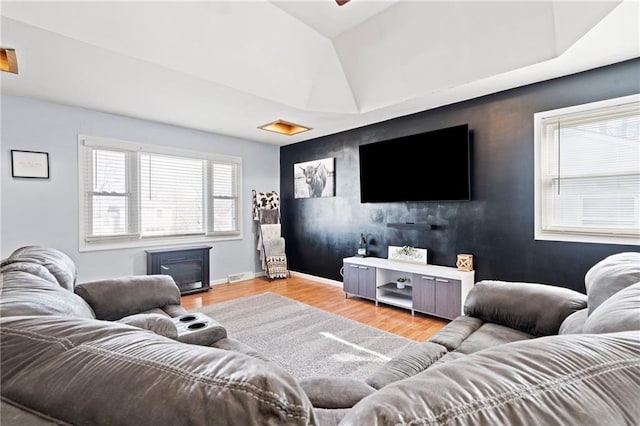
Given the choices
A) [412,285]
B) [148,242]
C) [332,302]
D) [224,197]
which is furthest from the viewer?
[224,197]

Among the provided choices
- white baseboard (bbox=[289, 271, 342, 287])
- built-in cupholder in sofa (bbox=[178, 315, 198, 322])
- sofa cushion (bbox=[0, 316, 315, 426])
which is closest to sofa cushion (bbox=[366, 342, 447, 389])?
sofa cushion (bbox=[0, 316, 315, 426])

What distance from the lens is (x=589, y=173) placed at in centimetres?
267

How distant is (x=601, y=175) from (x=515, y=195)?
671 mm

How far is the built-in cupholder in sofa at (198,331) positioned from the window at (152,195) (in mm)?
2918

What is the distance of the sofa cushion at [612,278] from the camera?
1.37m

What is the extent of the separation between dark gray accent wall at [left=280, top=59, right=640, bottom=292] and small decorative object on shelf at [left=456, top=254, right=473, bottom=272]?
0.08 meters

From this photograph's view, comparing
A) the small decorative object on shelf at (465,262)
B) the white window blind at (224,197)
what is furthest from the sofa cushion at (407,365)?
the white window blind at (224,197)

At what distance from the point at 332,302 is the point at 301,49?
313cm

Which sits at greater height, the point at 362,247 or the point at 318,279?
the point at 362,247

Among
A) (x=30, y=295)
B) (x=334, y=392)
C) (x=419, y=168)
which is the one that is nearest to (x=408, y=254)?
(x=419, y=168)

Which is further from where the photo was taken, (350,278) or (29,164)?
(350,278)

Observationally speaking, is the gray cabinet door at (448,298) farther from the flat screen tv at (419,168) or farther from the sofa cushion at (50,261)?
the sofa cushion at (50,261)

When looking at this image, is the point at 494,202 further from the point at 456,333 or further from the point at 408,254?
the point at 456,333

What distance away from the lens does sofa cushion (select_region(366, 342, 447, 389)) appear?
1354 millimetres
